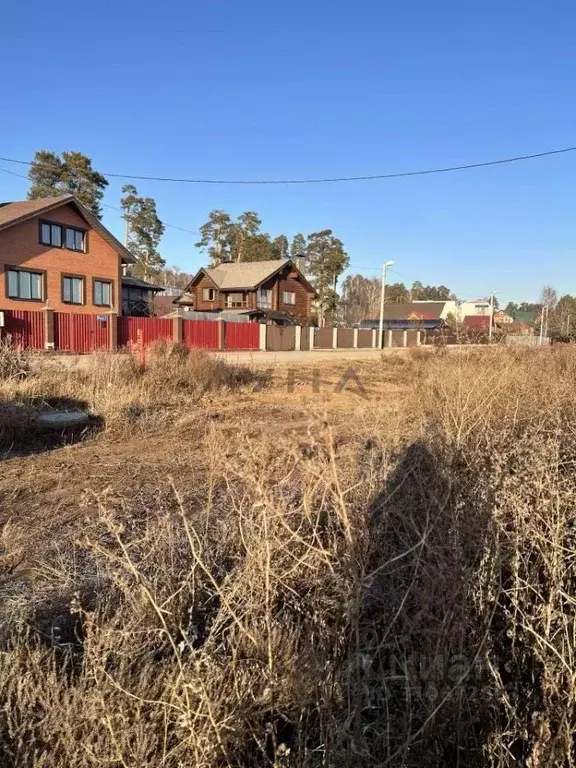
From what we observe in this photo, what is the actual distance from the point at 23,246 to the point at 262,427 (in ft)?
80.7

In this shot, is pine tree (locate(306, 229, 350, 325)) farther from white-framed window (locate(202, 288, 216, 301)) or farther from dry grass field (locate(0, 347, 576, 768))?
dry grass field (locate(0, 347, 576, 768))

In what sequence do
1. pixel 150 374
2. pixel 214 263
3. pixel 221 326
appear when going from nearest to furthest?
pixel 150 374
pixel 221 326
pixel 214 263

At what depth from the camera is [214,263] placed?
6738 centimetres

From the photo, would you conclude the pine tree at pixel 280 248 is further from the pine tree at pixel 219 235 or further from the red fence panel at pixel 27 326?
the red fence panel at pixel 27 326

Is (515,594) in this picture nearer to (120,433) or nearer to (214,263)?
(120,433)

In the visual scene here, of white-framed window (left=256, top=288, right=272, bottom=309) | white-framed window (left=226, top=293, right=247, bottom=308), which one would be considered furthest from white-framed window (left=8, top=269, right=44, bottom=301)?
white-framed window (left=256, top=288, right=272, bottom=309)

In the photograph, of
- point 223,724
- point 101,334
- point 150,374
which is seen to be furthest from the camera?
point 101,334

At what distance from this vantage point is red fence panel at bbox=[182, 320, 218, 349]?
27391 mm

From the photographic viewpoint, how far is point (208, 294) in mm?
47688

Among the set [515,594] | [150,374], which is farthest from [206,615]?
[150,374]

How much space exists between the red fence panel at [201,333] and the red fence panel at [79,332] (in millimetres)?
4122

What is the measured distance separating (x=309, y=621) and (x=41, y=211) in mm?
29140

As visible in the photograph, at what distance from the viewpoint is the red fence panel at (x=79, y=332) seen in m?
22.9

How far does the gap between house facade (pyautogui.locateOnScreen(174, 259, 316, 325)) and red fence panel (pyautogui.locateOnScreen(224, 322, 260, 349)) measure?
38.4 ft
